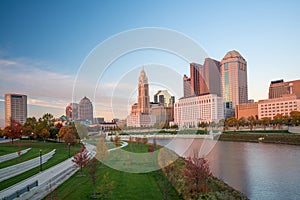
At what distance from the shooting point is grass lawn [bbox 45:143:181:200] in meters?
9.82

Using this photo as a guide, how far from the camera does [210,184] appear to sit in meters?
10.4

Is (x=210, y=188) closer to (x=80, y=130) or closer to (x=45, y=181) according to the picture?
(x=45, y=181)

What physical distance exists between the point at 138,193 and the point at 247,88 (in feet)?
418

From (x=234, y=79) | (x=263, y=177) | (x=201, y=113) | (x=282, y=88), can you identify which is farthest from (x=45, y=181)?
(x=234, y=79)

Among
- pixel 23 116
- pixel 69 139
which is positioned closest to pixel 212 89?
pixel 23 116

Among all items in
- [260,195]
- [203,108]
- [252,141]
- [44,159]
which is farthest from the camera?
[203,108]

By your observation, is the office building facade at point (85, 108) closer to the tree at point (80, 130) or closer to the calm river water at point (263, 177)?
the tree at point (80, 130)

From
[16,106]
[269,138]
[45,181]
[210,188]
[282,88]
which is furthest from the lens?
[282,88]

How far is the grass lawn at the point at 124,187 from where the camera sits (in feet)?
32.2

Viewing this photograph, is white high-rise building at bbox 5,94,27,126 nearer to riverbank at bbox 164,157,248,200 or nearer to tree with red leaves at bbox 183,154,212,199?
riverbank at bbox 164,157,248,200

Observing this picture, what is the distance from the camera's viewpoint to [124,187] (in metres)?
11.0

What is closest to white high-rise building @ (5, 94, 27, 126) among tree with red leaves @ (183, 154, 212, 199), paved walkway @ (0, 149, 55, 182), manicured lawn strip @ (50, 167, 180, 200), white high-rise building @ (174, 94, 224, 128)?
white high-rise building @ (174, 94, 224, 128)

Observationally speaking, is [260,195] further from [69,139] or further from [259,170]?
[69,139]

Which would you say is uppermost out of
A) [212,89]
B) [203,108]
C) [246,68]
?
[246,68]
